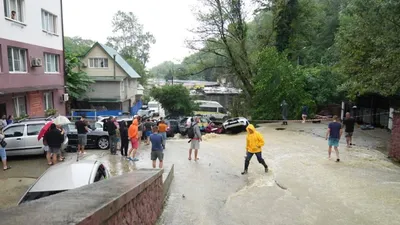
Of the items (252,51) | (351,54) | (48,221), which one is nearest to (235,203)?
(48,221)

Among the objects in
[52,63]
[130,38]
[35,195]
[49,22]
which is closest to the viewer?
[35,195]

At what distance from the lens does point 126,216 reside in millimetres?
4559

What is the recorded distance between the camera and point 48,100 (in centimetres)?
2367

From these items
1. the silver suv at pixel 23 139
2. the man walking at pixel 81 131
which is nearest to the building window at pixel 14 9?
the silver suv at pixel 23 139

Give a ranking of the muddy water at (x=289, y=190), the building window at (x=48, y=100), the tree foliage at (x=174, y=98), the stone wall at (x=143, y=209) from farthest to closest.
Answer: the tree foliage at (x=174, y=98)
the building window at (x=48, y=100)
the muddy water at (x=289, y=190)
the stone wall at (x=143, y=209)

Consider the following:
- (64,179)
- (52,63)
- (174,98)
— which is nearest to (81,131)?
(64,179)

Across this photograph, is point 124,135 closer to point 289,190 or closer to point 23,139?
point 23,139

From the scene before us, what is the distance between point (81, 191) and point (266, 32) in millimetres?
33848

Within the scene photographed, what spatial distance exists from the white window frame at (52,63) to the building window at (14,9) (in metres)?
3.69

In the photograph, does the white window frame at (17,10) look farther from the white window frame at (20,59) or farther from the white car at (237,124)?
the white car at (237,124)

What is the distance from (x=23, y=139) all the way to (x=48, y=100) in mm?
11395

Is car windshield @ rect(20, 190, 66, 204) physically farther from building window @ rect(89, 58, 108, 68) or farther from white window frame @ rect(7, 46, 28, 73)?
building window @ rect(89, 58, 108, 68)

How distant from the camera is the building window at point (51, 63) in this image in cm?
2288

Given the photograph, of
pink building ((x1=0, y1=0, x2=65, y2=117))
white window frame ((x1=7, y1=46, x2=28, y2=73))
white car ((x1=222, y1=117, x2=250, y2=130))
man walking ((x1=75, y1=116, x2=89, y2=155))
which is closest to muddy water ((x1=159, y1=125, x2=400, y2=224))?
man walking ((x1=75, y1=116, x2=89, y2=155))
